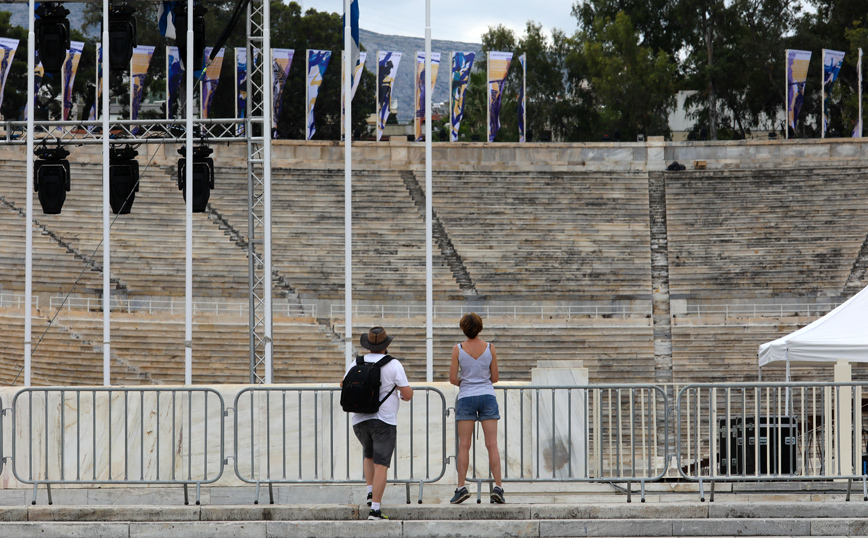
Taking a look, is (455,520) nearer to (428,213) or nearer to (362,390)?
(362,390)

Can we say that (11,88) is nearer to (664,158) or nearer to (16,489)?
(664,158)

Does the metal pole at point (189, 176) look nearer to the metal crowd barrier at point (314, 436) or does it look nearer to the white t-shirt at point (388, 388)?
the metal crowd barrier at point (314, 436)

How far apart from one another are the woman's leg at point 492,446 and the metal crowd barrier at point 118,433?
2108 millimetres

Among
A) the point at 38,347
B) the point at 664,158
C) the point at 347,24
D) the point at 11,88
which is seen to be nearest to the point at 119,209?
the point at 347,24

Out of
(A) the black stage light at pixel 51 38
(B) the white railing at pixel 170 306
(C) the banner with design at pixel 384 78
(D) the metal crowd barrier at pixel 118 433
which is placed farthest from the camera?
(C) the banner with design at pixel 384 78

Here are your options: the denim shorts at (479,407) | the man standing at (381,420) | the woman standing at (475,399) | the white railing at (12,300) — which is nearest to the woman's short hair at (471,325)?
the woman standing at (475,399)

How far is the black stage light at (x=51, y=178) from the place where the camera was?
48.1ft

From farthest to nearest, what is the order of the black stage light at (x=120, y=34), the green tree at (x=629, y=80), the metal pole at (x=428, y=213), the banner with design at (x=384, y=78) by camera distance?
the green tree at (x=629, y=80), the banner with design at (x=384, y=78), the black stage light at (x=120, y=34), the metal pole at (x=428, y=213)

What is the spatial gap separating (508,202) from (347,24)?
2050 centimetres

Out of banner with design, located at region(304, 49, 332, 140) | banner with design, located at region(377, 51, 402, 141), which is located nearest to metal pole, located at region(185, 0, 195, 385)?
banner with design, located at region(304, 49, 332, 140)

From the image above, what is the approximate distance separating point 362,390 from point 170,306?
869 inches

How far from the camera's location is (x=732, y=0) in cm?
4806

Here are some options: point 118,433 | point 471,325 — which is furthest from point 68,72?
point 471,325

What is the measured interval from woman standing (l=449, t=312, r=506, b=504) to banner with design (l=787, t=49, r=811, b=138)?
31.9 meters
